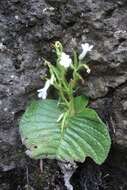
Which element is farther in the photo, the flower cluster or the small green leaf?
the small green leaf

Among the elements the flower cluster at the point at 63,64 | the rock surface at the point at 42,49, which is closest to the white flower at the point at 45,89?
the flower cluster at the point at 63,64

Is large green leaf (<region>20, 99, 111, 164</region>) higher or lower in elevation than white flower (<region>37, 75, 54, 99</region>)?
lower

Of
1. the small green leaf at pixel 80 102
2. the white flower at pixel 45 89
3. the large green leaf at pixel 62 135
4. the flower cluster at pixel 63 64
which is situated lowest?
the large green leaf at pixel 62 135

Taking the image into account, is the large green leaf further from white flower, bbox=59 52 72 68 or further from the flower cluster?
white flower, bbox=59 52 72 68

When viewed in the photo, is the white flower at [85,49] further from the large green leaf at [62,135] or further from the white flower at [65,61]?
the large green leaf at [62,135]

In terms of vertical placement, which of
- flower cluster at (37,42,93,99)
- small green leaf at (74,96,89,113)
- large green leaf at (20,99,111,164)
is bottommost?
large green leaf at (20,99,111,164)

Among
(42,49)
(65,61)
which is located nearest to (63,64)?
(65,61)

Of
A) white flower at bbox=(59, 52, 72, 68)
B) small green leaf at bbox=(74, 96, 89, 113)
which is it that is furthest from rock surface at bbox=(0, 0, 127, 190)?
white flower at bbox=(59, 52, 72, 68)
